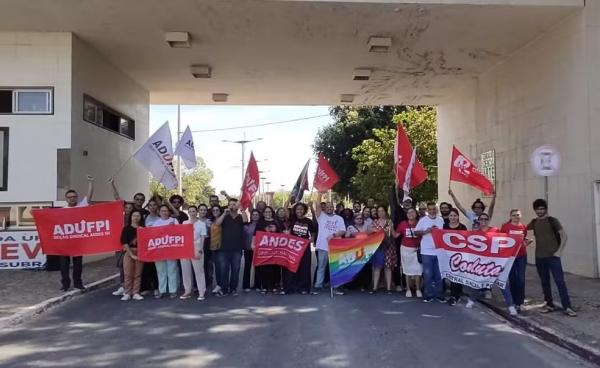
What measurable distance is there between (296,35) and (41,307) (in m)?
8.94

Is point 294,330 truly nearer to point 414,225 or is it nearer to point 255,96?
point 414,225

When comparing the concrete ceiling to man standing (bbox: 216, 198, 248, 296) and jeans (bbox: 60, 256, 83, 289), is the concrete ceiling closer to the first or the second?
man standing (bbox: 216, 198, 248, 296)

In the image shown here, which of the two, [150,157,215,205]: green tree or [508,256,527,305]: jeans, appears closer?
[508,256,527,305]: jeans

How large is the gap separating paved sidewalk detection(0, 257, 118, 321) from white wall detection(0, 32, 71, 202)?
208 cm

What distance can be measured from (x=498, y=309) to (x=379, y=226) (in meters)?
2.71

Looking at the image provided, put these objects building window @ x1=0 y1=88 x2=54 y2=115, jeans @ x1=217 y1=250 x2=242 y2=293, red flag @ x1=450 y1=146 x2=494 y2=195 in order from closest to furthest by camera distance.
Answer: jeans @ x1=217 y1=250 x2=242 y2=293
red flag @ x1=450 y1=146 x2=494 y2=195
building window @ x1=0 y1=88 x2=54 y2=115

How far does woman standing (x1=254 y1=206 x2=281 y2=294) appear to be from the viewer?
11.3 m

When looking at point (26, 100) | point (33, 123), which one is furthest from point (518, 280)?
point (26, 100)

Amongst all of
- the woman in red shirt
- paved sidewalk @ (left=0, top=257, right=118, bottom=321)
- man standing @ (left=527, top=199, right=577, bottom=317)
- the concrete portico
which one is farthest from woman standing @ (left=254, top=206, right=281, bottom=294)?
the concrete portico

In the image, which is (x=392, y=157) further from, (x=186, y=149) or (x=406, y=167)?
(x=186, y=149)

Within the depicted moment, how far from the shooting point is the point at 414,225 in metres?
10.7

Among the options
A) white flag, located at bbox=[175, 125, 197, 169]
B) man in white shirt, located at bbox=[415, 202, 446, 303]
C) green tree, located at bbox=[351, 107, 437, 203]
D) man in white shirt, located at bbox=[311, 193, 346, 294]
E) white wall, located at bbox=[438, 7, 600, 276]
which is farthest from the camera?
green tree, located at bbox=[351, 107, 437, 203]

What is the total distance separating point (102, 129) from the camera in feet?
56.2

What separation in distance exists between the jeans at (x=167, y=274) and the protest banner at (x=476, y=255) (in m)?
4.70
